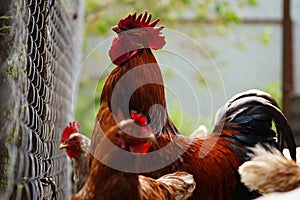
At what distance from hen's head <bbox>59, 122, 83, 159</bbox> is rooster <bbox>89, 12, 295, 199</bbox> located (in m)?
0.57

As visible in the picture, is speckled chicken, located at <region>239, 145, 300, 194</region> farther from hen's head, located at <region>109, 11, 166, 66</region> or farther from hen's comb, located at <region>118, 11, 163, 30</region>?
hen's comb, located at <region>118, 11, 163, 30</region>

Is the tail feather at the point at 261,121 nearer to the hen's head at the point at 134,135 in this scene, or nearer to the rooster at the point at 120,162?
the rooster at the point at 120,162

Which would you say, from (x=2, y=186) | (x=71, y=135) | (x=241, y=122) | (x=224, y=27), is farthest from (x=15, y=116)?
(x=224, y=27)

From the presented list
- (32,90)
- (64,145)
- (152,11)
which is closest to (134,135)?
(32,90)

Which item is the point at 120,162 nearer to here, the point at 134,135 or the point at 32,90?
the point at 134,135

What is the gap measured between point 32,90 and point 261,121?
4.82ft

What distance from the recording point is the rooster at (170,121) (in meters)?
2.42

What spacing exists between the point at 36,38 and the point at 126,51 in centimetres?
60

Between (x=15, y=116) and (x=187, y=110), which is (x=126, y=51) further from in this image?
(x=187, y=110)

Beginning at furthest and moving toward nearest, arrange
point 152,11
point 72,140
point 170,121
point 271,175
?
point 152,11, point 72,140, point 170,121, point 271,175

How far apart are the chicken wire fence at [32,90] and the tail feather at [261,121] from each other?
1.14 meters

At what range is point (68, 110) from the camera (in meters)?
3.84

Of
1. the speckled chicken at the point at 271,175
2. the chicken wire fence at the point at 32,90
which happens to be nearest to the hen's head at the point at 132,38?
the chicken wire fence at the point at 32,90

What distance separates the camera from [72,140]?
2959 mm
